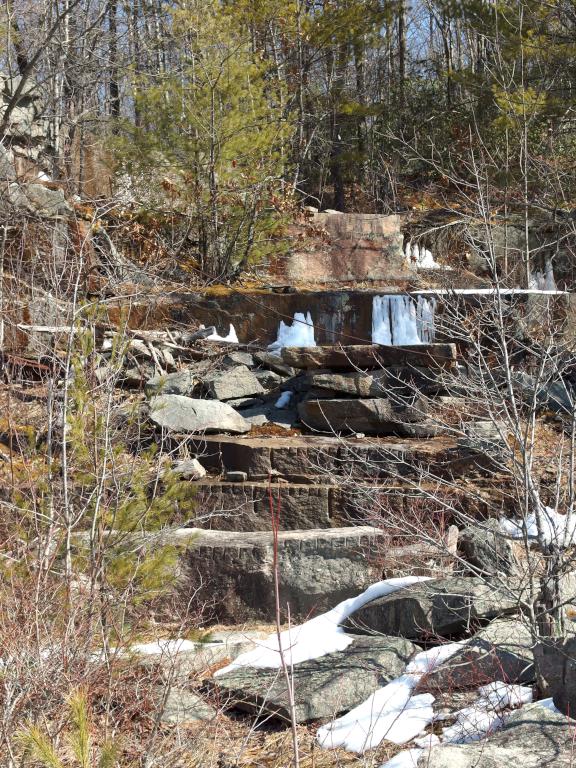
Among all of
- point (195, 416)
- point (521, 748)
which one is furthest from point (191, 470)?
point (521, 748)

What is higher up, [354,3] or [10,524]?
[354,3]

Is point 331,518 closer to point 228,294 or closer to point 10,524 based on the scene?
point 10,524

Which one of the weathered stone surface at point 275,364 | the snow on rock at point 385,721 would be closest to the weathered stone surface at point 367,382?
the weathered stone surface at point 275,364

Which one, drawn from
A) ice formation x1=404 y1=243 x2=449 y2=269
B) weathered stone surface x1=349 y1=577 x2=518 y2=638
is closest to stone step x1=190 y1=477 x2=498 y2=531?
weathered stone surface x1=349 y1=577 x2=518 y2=638

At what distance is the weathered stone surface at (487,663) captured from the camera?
544cm

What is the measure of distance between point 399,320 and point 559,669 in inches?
364

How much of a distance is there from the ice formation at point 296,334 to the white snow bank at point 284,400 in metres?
1.89

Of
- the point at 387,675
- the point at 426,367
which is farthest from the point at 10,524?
the point at 426,367

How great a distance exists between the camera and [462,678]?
5520 millimetres

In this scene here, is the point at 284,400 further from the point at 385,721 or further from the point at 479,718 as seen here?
the point at 479,718

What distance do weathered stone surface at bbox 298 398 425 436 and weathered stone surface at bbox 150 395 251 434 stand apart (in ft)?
2.81

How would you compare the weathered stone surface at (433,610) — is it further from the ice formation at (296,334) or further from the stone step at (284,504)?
the ice formation at (296,334)

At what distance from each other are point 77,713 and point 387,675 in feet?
11.4

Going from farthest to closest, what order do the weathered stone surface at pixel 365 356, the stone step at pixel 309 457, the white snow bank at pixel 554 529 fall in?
1. the weathered stone surface at pixel 365 356
2. the stone step at pixel 309 457
3. the white snow bank at pixel 554 529
